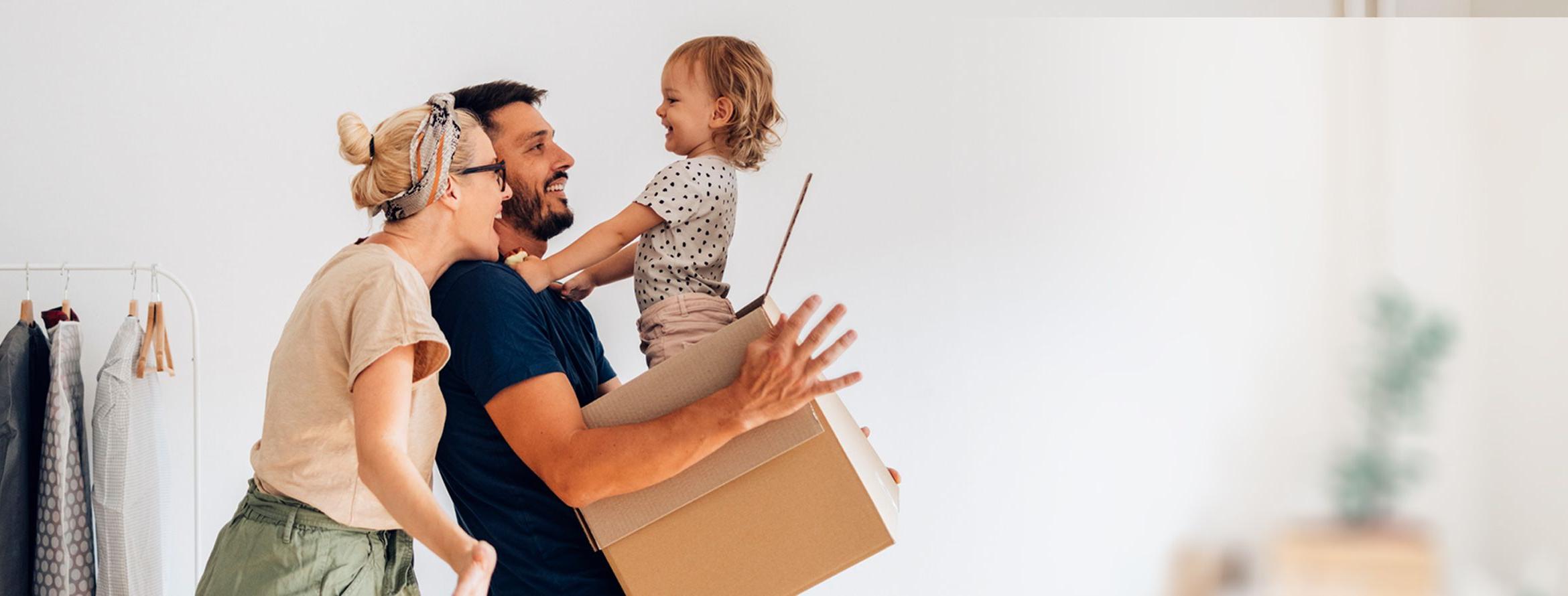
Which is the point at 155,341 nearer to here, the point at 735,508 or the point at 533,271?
the point at 533,271

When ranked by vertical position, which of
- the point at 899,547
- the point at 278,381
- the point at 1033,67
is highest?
the point at 1033,67

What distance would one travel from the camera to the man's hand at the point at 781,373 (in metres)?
1.17

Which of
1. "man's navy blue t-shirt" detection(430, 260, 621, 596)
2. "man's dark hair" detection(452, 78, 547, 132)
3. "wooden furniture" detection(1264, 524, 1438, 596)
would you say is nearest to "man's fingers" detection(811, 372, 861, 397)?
"man's navy blue t-shirt" detection(430, 260, 621, 596)

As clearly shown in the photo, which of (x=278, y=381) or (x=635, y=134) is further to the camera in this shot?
(x=635, y=134)

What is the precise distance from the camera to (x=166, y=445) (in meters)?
1.97

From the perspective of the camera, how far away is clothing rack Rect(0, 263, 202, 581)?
6.38 ft

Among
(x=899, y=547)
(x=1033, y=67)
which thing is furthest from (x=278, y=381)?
(x=1033, y=67)

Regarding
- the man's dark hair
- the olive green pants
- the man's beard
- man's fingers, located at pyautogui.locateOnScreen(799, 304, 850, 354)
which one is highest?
the man's dark hair

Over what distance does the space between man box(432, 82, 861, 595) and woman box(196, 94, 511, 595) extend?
0.05 metres

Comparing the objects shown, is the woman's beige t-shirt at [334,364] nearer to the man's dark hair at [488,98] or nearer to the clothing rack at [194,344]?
the man's dark hair at [488,98]

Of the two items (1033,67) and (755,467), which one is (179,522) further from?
(1033,67)

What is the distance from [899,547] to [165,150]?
161cm

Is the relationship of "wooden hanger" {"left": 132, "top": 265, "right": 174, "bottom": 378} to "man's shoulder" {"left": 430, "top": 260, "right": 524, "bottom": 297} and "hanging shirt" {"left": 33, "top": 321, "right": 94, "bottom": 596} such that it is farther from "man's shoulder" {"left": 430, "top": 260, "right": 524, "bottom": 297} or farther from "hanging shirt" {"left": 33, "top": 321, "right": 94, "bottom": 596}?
"man's shoulder" {"left": 430, "top": 260, "right": 524, "bottom": 297}

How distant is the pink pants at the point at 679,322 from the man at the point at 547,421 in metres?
0.09
